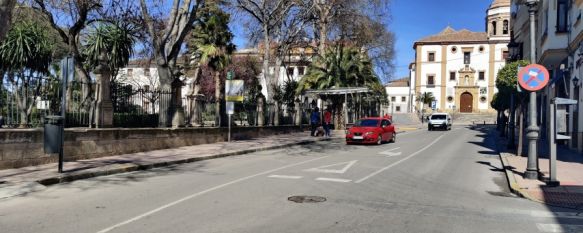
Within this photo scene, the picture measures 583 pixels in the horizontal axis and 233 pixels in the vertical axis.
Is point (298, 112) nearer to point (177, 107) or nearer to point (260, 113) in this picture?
point (260, 113)

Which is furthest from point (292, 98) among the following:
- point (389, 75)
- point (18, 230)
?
point (18, 230)

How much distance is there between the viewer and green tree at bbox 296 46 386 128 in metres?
36.2

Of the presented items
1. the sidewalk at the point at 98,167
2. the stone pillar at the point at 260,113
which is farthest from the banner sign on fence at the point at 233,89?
the stone pillar at the point at 260,113

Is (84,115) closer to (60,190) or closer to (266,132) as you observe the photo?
(60,190)

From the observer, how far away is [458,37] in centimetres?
9294

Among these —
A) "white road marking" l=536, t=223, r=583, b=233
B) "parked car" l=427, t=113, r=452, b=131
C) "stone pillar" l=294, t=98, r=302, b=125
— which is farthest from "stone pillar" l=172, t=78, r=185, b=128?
"parked car" l=427, t=113, r=452, b=131

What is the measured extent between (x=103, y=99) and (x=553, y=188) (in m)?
12.9

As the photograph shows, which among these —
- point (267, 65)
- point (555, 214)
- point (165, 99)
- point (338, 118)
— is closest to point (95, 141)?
point (165, 99)

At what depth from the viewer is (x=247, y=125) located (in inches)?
1118

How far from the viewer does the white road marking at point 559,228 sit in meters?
7.02

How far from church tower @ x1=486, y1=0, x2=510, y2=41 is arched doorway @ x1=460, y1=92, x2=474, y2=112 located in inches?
417

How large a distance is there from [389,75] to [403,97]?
4847 centimetres

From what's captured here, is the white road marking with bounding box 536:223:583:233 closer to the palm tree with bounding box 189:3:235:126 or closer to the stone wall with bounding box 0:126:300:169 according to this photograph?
the stone wall with bounding box 0:126:300:169

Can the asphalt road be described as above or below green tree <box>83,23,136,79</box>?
below
